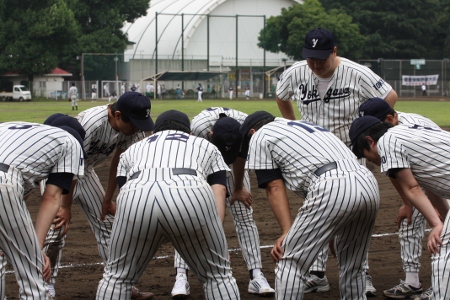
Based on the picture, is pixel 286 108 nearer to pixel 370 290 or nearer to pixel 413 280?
pixel 370 290

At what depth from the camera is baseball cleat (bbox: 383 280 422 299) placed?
6020 millimetres

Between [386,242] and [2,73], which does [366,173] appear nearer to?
[386,242]

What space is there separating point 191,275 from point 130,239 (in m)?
2.94

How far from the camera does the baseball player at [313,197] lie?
4.52 m

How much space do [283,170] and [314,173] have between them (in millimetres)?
273

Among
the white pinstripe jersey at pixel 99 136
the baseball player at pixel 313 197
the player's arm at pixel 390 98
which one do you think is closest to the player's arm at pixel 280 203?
the baseball player at pixel 313 197

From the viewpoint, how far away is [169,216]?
4004mm

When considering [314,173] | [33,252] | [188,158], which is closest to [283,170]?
[314,173]

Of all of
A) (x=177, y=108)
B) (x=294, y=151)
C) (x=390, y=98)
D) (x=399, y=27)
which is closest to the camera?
(x=294, y=151)

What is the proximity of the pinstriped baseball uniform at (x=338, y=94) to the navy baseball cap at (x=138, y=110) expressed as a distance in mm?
1764

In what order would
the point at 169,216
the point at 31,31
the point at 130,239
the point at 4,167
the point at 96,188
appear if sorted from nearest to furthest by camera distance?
the point at 169,216
the point at 130,239
the point at 4,167
the point at 96,188
the point at 31,31

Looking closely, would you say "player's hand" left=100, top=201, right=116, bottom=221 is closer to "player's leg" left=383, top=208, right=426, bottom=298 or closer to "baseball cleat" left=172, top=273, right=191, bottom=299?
"baseball cleat" left=172, top=273, right=191, bottom=299

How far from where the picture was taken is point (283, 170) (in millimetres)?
4887

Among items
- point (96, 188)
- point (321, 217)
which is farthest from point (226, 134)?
point (96, 188)
